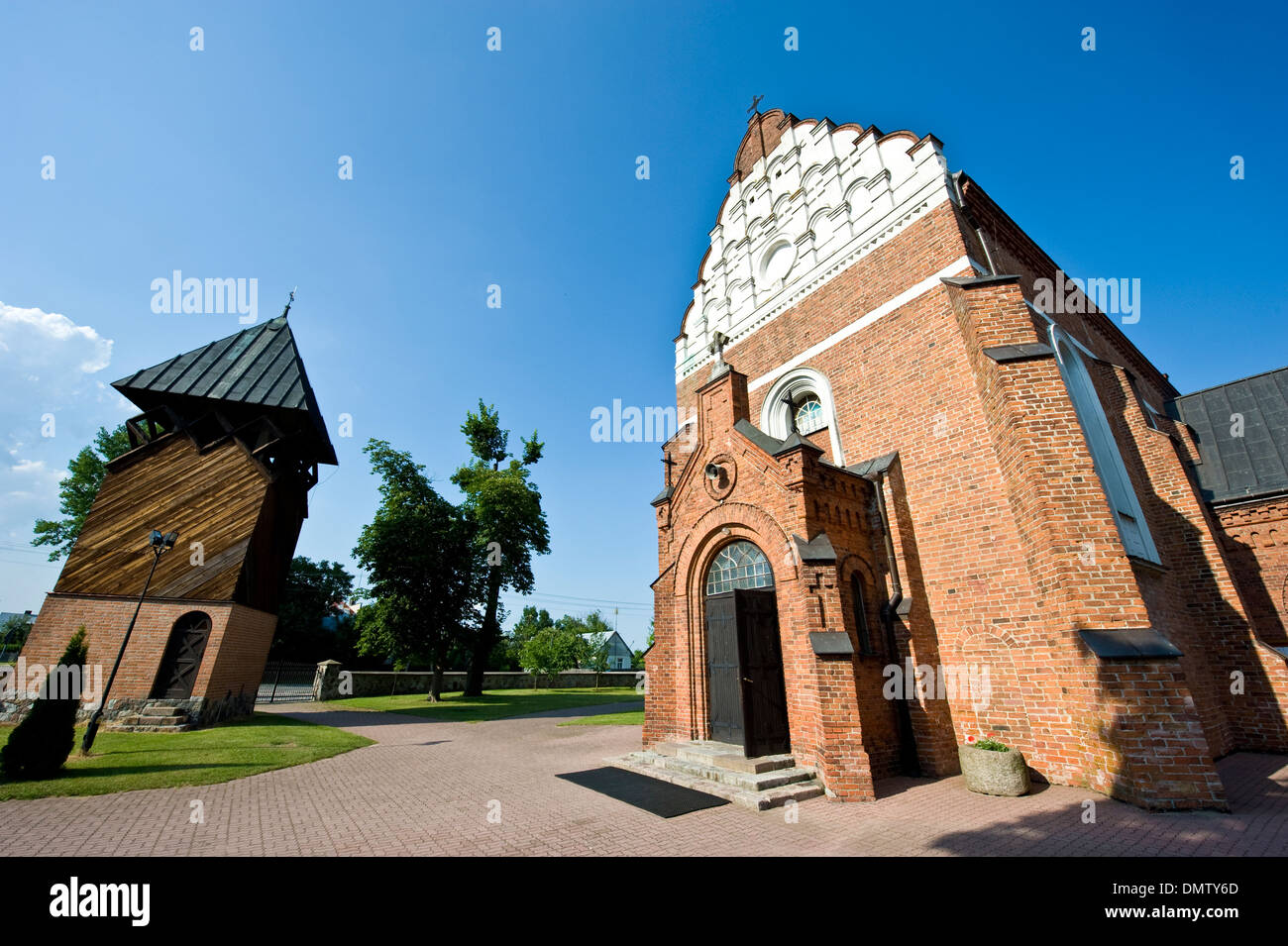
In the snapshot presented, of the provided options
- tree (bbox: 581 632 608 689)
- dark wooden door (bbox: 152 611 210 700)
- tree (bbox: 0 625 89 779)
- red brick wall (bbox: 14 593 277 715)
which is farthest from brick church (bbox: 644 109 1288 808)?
tree (bbox: 581 632 608 689)

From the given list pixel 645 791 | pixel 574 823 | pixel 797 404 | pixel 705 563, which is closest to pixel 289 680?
pixel 705 563

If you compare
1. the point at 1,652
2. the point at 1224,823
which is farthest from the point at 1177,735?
the point at 1,652

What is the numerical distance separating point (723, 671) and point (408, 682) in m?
A: 27.6

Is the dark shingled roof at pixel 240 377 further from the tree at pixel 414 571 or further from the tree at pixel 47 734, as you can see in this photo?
the tree at pixel 47 734

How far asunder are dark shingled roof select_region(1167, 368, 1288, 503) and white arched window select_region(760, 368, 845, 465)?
11.3 meters

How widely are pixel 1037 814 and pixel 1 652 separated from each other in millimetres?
79342

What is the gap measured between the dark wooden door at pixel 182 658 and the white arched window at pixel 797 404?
56.0 feet

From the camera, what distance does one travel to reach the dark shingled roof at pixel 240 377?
16.9m

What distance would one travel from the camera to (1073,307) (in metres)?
13.5

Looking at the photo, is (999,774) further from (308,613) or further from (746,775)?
(308,613)

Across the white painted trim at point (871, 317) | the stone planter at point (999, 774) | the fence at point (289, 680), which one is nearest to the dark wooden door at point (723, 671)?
the stone planter at point (999, 774)

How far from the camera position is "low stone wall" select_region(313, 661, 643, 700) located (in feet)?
81.1

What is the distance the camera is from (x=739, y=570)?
9.45 metres
